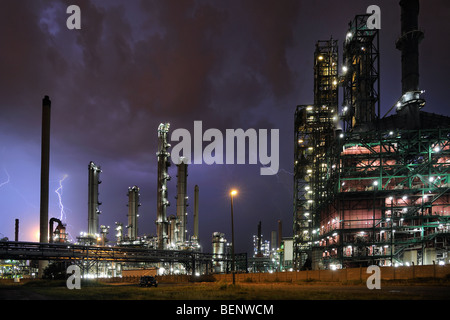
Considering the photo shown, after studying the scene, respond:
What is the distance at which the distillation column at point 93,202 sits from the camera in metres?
84.6

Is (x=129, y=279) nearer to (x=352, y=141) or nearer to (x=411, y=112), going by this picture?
(x=352, y=141)

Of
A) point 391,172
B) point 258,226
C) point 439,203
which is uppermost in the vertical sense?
point 391,172

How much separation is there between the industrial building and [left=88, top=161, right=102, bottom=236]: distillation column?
42.1m

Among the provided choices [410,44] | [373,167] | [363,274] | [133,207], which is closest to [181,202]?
[133,207]

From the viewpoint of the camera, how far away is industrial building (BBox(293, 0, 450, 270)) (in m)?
61.1

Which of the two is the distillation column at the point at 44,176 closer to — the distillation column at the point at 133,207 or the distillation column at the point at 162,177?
the distillation column at the point at 162,177

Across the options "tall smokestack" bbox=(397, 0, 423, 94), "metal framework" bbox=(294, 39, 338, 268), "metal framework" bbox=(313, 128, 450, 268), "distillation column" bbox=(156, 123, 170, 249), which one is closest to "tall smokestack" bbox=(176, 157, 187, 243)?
"distillation column" bbox=(156, 123, 170, 249)

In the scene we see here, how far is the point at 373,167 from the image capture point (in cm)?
6431

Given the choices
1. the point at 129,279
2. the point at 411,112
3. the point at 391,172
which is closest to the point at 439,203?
the point at 391,172

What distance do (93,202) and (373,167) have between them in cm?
5581

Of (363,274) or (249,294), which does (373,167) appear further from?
(249,294)

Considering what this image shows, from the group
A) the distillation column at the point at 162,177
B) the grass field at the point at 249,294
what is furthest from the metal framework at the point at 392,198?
the distillation column at the point at 162,177

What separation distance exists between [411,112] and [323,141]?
17467 mm
